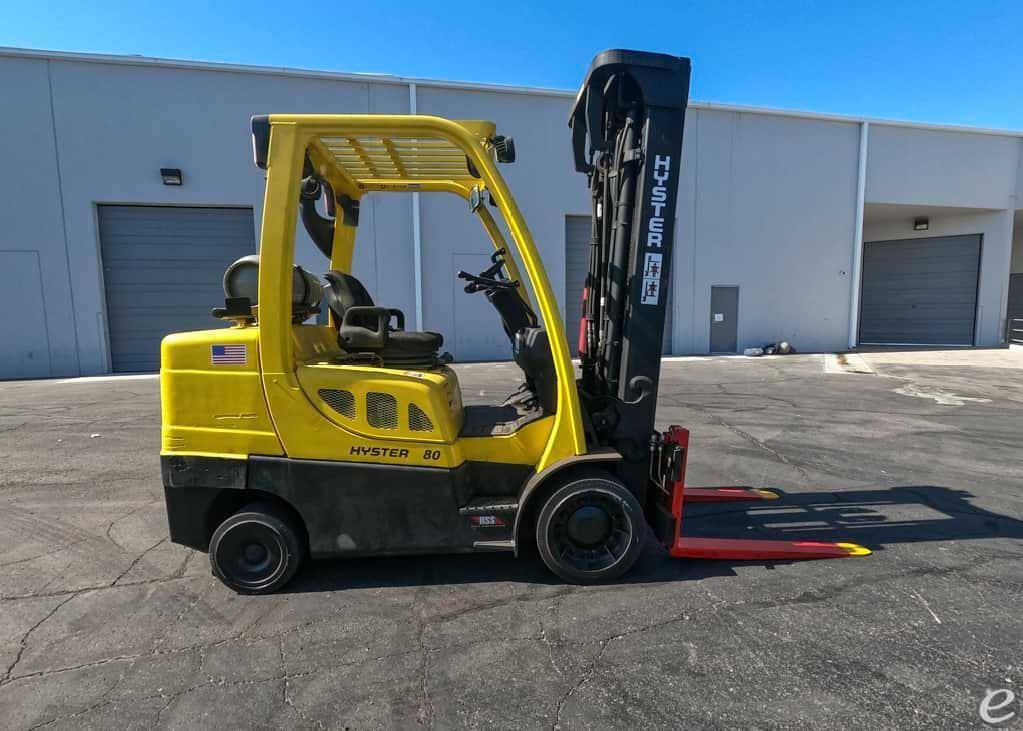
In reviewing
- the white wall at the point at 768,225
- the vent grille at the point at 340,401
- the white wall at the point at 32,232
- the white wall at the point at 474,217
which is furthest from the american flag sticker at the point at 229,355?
the white wall at the point at 768,225

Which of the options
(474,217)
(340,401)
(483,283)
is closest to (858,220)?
(474,217)

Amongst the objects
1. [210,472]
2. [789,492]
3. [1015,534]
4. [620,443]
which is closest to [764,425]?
[789,492]

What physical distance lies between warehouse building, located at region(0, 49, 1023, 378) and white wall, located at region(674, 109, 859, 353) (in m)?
0.05

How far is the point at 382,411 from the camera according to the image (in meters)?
3.07

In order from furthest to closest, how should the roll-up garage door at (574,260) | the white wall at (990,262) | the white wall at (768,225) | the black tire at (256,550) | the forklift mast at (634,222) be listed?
the white wall at (990,262) < the white wall at (768,225) < the roll-up garage door at (574,260) < the forklift mast at (634,222) < the black tire at (256,550)

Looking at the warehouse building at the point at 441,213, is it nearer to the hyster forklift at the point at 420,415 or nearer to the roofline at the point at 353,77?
the roofline at the point at 353,77

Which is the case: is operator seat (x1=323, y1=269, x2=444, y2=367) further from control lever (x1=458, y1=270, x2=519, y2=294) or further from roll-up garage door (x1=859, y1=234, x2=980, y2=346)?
roll-up garage door (x1=859, y1=234, x2=980, y2=346)

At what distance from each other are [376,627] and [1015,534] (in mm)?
4832

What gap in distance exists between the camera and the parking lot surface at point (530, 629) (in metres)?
2.27

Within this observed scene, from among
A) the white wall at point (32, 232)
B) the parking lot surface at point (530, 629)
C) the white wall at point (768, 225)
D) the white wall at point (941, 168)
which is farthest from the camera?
the white wall at point (941, 168)

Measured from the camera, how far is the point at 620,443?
137 inches

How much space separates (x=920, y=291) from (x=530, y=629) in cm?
2480

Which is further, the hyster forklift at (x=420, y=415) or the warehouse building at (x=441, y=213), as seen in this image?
the warehouse building at (x=441, y=213)

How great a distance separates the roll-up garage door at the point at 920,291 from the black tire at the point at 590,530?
77.0ft
